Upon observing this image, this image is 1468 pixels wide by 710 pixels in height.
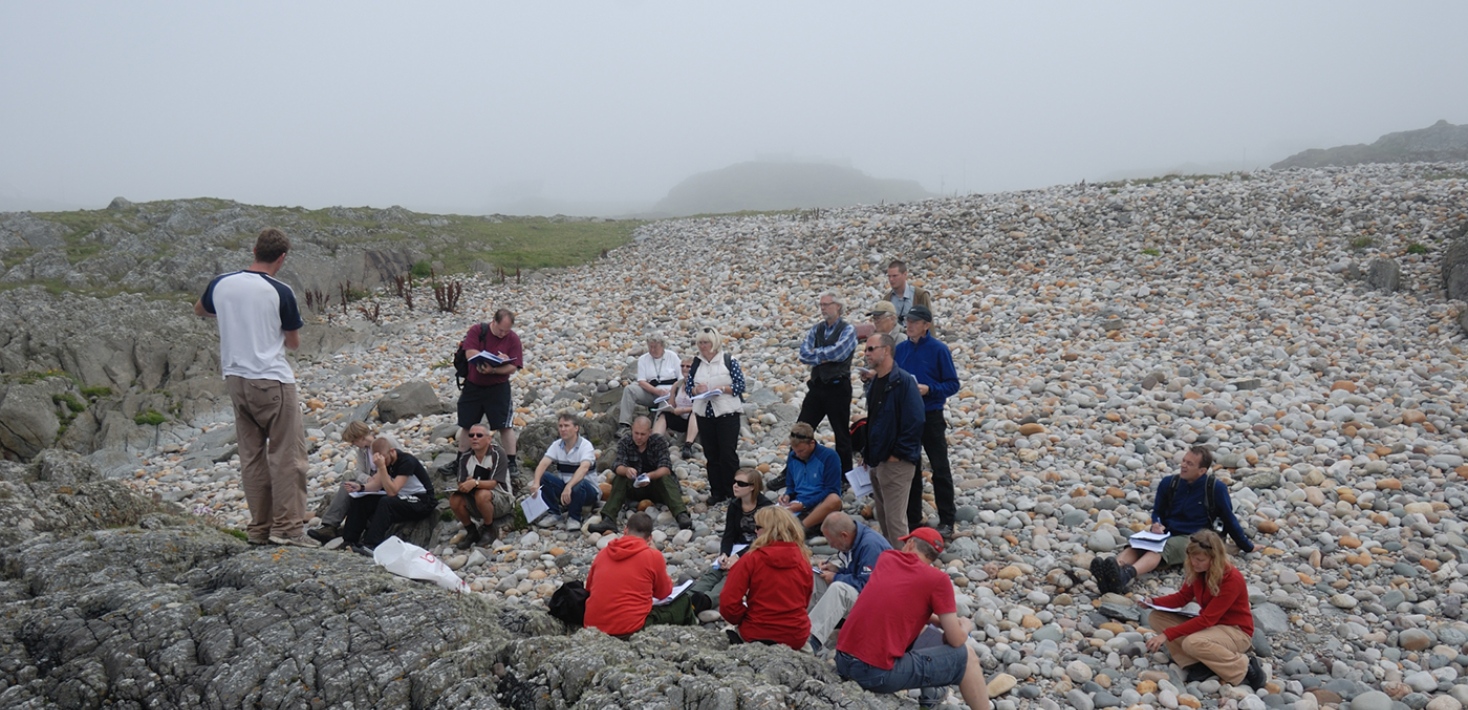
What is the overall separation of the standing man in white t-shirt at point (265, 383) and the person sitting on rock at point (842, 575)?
4.15 m

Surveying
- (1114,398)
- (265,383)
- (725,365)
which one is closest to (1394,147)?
(1114,398)

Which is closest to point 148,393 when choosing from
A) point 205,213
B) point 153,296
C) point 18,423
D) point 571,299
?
point 18,423

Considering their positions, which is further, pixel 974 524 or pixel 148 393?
pixel 148 393

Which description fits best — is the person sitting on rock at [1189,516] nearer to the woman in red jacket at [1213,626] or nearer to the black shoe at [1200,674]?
A: the woman in red jacket at [1213,626]

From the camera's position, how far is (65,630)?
4430 mm

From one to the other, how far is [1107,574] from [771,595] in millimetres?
3189

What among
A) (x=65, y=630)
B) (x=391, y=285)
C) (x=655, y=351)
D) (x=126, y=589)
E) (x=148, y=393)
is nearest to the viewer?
(x=65, y=630)

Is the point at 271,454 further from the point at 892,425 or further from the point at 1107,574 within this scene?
the point at 1107,574

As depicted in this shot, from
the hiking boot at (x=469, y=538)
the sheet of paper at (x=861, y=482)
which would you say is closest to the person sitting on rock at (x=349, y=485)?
the hiking boot at (x=469, y=538)

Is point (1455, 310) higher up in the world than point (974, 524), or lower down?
higher up

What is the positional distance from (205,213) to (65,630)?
33.6m

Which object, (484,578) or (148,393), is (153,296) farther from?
(484,578)

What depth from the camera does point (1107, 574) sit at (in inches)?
267

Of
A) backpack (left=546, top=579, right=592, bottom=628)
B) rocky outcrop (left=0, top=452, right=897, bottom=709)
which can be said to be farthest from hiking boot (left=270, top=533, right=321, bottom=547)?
backpack (left=546, top=579, right=592, bottom=628)
